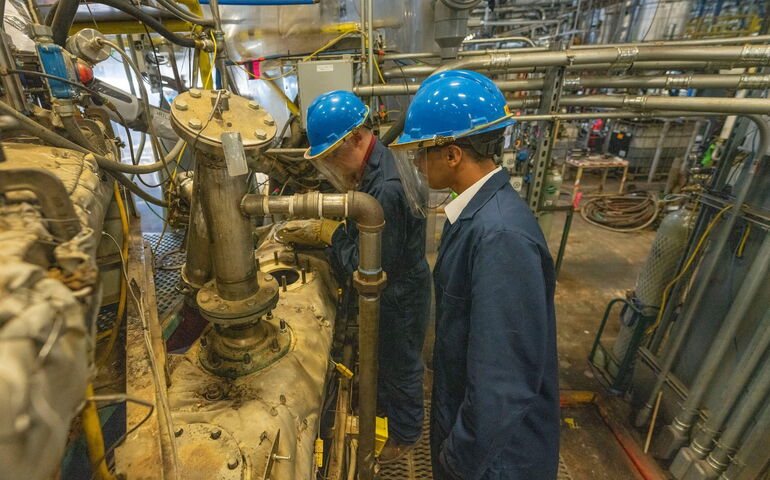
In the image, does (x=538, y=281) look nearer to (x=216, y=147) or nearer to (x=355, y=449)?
(x=216, y=147)

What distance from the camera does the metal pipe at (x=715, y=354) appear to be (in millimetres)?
1708

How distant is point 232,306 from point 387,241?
2.83 feet

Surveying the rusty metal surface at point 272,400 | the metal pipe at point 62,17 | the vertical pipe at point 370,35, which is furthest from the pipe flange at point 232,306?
the vertical pipe at point 370,35

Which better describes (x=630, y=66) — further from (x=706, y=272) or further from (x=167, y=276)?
(x=167, y=276)

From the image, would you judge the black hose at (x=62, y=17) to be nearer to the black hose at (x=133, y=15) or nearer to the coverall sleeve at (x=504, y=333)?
the black hose at (x=133, y=15)

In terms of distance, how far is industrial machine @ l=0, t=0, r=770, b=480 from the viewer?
1.23 feet

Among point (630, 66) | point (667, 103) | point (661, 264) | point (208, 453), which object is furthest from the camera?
point (661, 264)

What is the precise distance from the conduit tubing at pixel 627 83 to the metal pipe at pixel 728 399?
113 cm

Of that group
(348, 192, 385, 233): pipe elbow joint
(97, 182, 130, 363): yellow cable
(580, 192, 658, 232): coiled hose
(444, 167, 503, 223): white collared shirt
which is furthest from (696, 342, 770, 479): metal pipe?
(580, 192, 658, 232): coiled hose

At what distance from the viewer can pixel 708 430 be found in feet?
6.18

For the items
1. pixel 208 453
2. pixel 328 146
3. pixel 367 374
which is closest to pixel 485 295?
pixel 367 374

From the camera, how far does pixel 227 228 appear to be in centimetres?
92

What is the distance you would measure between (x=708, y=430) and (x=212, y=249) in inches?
99.9

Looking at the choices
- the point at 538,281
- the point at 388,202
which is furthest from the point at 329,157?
the point at 538,281
